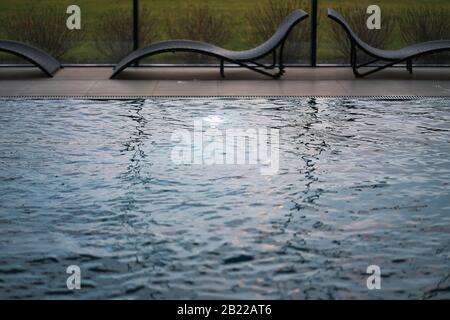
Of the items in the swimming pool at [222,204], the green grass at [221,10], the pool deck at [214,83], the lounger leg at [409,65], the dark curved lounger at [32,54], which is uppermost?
the green grass at [221,10]

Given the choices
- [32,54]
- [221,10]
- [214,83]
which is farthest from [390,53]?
[32,54]

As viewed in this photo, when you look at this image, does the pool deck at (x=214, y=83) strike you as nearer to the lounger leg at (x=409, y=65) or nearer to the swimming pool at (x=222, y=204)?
the lounger leg at (x=409, y=65)

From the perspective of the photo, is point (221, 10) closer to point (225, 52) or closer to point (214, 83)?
point (225, 52)

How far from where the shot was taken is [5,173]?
647 cm

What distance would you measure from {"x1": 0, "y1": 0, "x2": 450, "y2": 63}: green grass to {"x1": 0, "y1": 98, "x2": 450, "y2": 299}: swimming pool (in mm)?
3921

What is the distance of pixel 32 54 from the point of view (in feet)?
37.0

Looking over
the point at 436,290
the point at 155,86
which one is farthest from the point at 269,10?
the point at 436,290

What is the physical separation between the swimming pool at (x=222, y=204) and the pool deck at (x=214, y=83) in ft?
3.78

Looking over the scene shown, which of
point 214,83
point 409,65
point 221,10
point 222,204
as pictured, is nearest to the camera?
point 222,204

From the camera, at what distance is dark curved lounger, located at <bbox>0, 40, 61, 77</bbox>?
1083 centimetres

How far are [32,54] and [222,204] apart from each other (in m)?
6.37

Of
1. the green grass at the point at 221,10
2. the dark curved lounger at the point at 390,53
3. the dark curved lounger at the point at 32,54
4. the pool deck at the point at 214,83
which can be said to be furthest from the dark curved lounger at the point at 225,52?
the green grass at the point at 221,10

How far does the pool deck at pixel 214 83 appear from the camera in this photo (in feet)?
33.0

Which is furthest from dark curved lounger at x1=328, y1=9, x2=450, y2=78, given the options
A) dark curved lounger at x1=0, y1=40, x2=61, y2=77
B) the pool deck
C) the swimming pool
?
dark curved lounger at x1=0, y1=40, x2=61, y2=77
